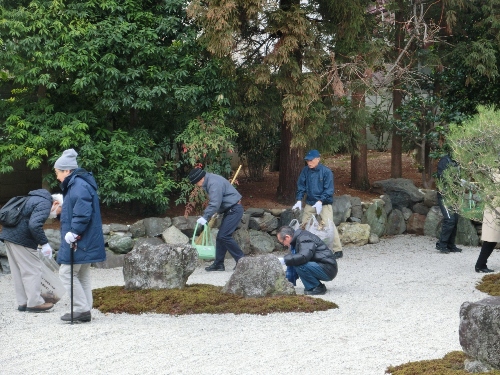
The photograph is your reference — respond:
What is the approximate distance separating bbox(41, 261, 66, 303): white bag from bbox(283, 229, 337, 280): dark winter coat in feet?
8.41

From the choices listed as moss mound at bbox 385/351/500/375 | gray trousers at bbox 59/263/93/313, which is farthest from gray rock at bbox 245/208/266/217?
moss mound at bbox 385/351/500/375

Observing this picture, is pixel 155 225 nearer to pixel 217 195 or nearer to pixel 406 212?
pixel 217 195

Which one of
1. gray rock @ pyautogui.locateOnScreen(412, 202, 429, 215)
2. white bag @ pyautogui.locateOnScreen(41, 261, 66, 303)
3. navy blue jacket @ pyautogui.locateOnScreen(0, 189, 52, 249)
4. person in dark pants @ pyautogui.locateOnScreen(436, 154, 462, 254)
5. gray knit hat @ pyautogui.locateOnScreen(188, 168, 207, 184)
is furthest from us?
gray rock @ pyautogui.locateOnScreen(412, 202, 429, 215)

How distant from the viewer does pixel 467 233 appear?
45.9 feet

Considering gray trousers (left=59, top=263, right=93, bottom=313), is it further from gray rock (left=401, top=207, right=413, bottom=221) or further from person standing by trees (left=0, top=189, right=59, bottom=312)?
gray rock (left=401, top=207, right=413, bottom=221)

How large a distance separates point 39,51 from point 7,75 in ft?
4.70

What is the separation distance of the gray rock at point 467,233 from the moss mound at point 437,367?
7752 mm

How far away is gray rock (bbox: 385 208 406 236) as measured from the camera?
15.1 meters

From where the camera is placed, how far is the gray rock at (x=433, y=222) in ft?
48.3

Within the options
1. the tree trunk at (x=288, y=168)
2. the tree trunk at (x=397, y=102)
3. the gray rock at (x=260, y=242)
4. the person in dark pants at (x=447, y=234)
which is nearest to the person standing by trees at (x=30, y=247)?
the gray rock at (x=260, y=242)

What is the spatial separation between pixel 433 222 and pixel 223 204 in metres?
5.16

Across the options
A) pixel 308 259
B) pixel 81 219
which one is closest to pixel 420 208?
pixel 308 259

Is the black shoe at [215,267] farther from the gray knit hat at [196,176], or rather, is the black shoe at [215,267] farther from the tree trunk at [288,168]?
the tree trunk at [288,168]

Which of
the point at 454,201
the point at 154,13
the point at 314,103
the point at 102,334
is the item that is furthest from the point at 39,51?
the point at 454,201
